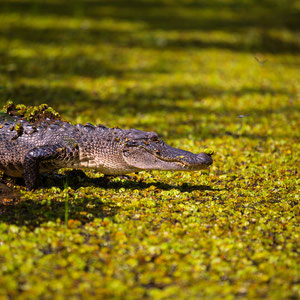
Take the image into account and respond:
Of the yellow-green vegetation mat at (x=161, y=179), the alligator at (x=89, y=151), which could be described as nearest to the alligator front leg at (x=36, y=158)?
the alligator at (x=89, y=151)

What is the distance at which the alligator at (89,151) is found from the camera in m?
5.27

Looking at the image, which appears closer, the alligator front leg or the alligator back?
the alligator front leg

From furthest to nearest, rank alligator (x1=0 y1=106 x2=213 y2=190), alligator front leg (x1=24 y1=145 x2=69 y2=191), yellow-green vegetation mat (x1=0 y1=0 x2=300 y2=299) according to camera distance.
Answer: alligator (x1=0 y1=106 x2=213 y2=190) → alligator front leg (x1=24 y1=145 x2=69 y2=191) → yellow-green vegetation mat (x1=0 y1=0 x2=300 y2=299)

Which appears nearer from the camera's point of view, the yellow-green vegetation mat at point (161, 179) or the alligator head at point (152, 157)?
the yellow-green vegetation mat at point (161, 179)

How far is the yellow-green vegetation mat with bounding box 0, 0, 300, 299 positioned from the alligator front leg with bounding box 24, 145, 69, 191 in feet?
0.65

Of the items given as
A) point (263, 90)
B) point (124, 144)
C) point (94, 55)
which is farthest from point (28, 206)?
point (94, 55)

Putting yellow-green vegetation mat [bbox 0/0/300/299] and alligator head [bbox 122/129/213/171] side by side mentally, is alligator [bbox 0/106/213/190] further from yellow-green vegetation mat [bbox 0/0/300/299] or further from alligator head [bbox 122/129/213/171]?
yellow-green vegetation mat [bbox 0/0/300/299]

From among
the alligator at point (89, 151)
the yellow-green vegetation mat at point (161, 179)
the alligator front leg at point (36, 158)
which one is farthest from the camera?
the alligator at point (89, 151)

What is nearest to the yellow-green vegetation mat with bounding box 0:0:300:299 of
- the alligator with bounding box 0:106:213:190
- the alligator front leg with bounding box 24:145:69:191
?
the alligator front leg with bounding box 24:145:69:191

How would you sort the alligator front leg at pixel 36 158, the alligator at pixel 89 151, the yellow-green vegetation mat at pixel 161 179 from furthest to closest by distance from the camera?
the alligator at pixel 89 151 → the alligator front leg at pixel 36 158 → the yellow-green vegetation mat at pixel 161 179

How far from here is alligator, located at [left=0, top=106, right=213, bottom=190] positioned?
5.27 meters

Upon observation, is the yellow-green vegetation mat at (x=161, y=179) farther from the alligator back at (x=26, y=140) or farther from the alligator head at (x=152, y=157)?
the alligator head at (x=152, y=157)

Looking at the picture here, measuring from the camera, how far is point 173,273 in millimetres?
3818

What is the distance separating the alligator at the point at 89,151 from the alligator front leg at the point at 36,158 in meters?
0.01
